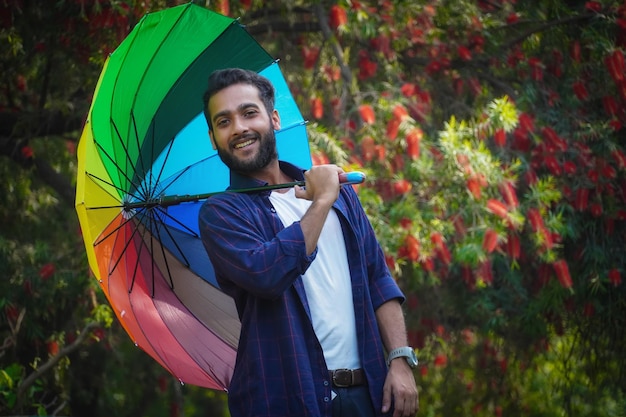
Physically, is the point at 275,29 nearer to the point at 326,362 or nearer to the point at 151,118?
the point at 151,118

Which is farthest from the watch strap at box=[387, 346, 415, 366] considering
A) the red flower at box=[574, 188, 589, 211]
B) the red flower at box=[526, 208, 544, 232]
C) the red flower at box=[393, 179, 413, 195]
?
the red flower at box=[574, 188, 589, 211]

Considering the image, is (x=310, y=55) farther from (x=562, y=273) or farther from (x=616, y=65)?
(x=562, y=273)

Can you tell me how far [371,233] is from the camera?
3082 millimetres

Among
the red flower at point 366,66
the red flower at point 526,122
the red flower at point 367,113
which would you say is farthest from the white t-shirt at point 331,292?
the red flower at point 366,66

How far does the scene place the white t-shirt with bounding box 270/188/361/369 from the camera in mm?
2787

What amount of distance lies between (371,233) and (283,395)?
66 centimetres

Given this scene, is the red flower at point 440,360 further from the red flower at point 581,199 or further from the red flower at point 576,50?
the red flower at point 576,50

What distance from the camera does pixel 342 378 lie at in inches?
109

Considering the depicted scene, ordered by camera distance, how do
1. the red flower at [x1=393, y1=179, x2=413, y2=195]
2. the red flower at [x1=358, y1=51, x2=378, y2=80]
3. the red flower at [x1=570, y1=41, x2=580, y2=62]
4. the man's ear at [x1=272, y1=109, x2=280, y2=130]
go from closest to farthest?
the man's ear at [x1=272, y1=109, x2=280, y2=130]
the red flower at [x1=393, y1=179, x2=413, y2=195]
the red flower at [x1=570, y1=41, x2=580, y2=62]
the red flower at [x1=358, y1=51, x2=378, y2=80]

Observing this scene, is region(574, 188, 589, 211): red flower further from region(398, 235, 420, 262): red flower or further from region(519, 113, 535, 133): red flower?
region(398, 235, 420, 262): red flower

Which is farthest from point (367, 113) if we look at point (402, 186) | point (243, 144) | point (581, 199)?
point (243, 144)

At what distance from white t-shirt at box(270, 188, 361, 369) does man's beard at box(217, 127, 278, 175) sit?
12 centimetres

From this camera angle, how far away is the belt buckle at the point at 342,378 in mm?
2750

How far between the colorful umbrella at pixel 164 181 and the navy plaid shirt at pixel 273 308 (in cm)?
45
